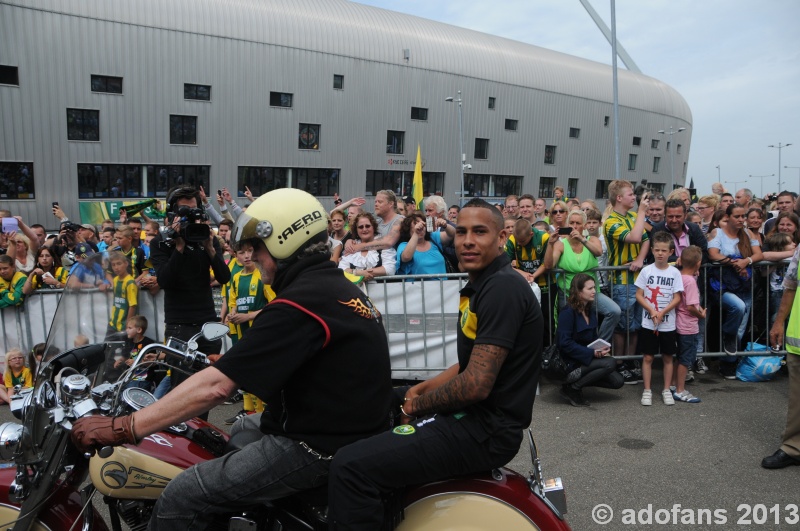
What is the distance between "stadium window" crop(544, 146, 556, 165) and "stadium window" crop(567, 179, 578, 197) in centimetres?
277

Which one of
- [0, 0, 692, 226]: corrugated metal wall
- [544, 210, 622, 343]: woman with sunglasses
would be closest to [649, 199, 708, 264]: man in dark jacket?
[544, 210, 622, 343]: woman with sunglasses

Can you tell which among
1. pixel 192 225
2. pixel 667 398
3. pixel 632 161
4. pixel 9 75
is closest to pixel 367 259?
pixel 192 225

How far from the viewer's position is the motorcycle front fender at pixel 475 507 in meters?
2.51

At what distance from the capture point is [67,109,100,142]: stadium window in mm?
32156

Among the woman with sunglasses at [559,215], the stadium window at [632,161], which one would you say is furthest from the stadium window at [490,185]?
the woman with sunglasses at [559,215]

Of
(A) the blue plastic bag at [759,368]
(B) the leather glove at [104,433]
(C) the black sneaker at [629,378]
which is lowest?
(C) the black sneaker at [629,378]

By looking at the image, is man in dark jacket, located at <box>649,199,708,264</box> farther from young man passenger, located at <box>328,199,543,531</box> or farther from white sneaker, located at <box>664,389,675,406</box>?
young man passenger, located at <box>328,199,543,531</box>

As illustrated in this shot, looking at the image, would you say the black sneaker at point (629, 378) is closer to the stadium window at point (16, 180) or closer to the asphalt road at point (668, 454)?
the asphalt road at point (668, 454)

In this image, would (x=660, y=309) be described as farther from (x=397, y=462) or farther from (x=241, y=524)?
(x=241, y=524)

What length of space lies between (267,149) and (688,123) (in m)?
52.0

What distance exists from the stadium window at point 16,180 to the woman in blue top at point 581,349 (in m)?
31.0

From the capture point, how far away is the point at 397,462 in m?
2.49

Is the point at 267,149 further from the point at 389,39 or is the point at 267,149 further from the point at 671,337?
the point at 671,337

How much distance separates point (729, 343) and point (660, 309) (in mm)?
1398
